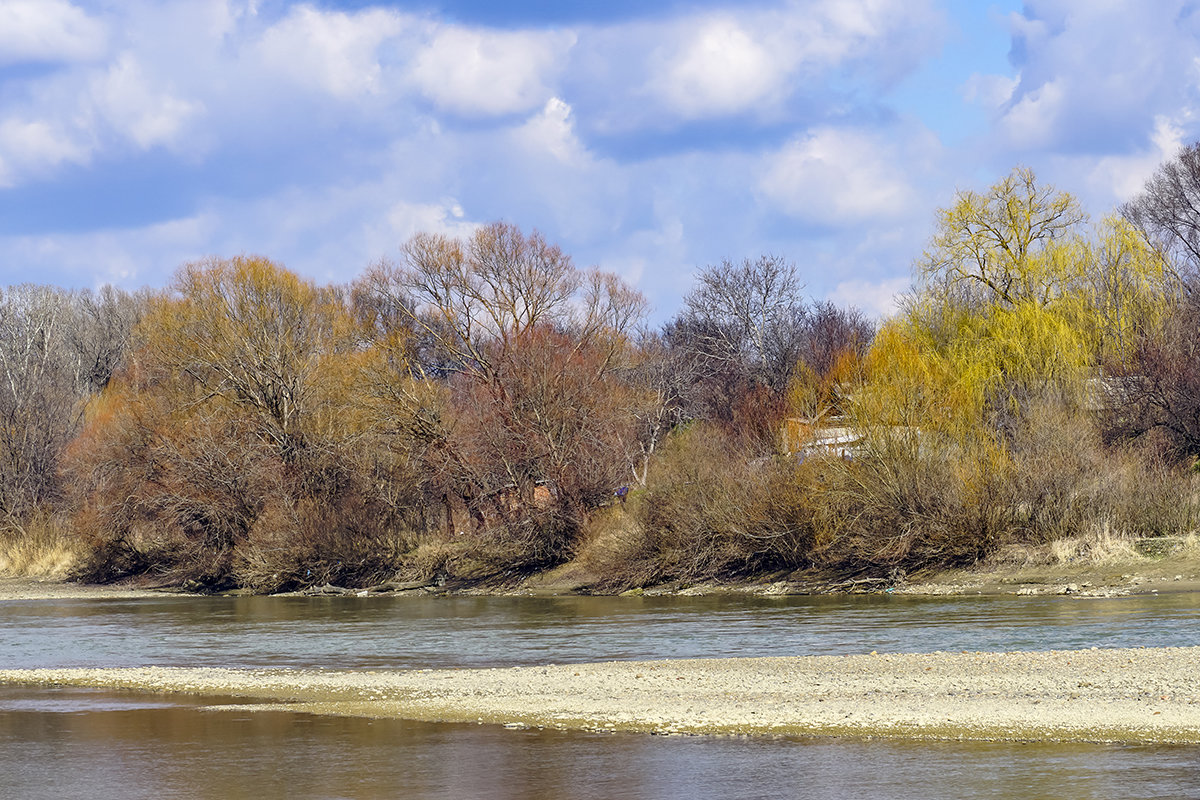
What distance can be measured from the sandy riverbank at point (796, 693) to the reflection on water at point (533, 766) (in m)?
0.93

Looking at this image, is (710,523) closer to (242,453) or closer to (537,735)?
(242,453)

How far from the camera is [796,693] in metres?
21.8

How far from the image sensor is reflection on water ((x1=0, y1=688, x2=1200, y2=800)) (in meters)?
15.1

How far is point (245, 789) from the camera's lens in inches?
640

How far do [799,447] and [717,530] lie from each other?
464 cm

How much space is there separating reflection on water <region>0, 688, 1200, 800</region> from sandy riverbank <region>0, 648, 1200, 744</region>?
36.5 inches

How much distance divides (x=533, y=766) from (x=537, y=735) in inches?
95.2

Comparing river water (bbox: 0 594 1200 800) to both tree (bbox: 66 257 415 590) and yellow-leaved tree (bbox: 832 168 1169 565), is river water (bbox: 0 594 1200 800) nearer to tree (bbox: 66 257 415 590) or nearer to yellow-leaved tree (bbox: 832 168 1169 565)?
yellow-leaved tree (bbox: 832 168 1169 565)

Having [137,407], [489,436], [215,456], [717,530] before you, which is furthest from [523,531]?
[137,407]

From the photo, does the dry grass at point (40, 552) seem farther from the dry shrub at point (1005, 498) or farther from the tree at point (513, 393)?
the dry shrub at point (1005, 498)

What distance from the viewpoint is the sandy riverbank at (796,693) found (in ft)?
60.4

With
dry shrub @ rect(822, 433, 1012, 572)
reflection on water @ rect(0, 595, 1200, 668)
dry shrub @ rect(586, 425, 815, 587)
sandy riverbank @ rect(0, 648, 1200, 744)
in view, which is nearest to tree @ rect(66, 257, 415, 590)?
reflection on water @ rect(0, 595, 1200, 668)

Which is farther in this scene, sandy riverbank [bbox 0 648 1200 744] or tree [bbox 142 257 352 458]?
tree [bbox 142 257 352 458]

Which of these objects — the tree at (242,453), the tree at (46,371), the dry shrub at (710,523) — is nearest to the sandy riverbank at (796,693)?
the dry shrub at (710,523)
